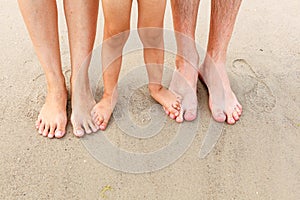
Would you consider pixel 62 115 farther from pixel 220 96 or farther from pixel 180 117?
pixel 220 96

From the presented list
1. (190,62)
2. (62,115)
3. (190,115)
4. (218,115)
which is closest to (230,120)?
(218,115)

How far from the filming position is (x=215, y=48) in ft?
4.94

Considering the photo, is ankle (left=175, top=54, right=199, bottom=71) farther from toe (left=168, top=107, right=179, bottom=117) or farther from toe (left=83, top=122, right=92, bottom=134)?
toe (left=83, top=122, right=92, bottom=134)

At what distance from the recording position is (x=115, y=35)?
1271 millimetres

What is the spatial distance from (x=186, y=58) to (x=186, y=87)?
113 millimetres

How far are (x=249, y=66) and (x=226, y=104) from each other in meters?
0.32

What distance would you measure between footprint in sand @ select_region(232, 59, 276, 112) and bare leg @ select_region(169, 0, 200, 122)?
0.24 meters

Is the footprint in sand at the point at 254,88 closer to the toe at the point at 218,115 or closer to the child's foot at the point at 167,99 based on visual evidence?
the toe at the point at 218,115

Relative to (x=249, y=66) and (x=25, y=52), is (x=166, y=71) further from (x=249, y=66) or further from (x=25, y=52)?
(x=25, y=52)

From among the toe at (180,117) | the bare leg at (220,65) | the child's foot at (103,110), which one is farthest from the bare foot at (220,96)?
the child's foot at (103,110)

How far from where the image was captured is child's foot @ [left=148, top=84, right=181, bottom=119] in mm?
1464

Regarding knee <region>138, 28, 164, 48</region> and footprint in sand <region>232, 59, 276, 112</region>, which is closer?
knee <region>138, 28, 164, 48</region>

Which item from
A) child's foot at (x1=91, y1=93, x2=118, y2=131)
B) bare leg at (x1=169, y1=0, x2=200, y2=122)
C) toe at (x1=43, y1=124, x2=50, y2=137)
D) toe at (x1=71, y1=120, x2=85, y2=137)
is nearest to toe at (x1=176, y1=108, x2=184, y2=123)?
bare leg at (x1=169, y1=0, x2=200, y2=122)

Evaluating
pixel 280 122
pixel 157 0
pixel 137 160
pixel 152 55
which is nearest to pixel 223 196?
pixel 137 160
